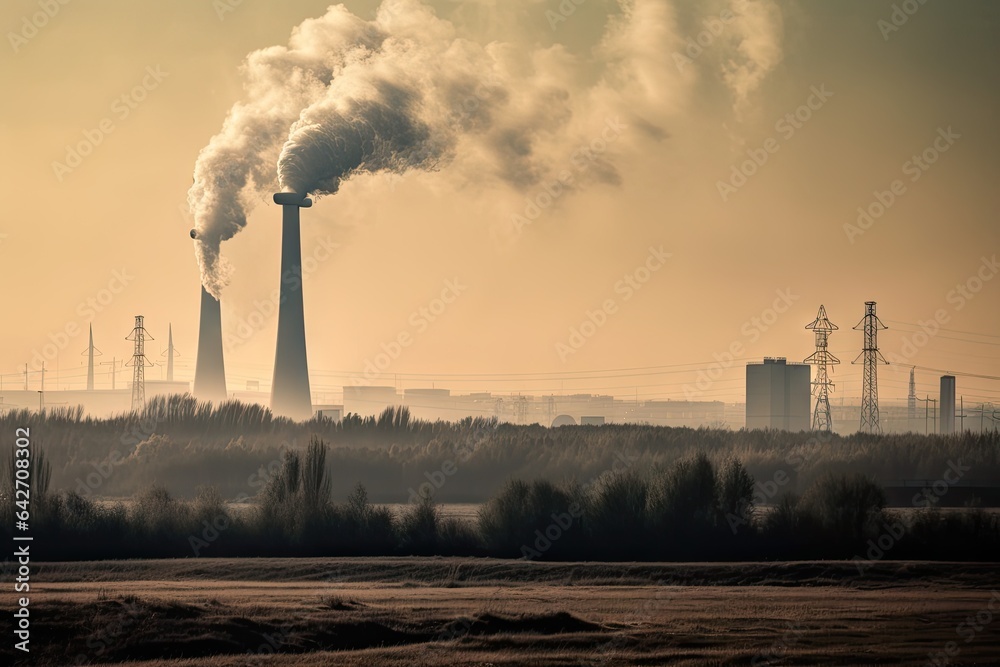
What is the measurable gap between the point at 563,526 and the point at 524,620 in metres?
28.4

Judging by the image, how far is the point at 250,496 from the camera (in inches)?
3846

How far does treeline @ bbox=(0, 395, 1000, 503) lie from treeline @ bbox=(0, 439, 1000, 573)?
24.4 meters

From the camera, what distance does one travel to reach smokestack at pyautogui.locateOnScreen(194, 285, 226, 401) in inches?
4606

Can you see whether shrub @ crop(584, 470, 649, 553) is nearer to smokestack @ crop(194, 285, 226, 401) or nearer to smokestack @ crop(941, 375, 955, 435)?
smokestack @ crop(194, 285, 226, 401)

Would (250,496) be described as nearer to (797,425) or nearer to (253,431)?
(253,431)

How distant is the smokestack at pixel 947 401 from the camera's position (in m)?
144

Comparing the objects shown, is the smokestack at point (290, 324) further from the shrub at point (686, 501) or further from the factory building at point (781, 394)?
the factory building at point (781, 394)

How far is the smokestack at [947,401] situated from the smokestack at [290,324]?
71239mm

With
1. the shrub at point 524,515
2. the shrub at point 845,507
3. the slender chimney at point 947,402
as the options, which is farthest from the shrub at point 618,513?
the slender chimney at point 947,402

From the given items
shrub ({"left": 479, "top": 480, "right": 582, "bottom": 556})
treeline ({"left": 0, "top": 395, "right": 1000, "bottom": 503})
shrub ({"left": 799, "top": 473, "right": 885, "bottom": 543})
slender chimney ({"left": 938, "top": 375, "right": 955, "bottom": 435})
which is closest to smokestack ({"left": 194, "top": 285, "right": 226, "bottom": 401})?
treeline ({"left": 0, "top": 395, "right": 1000, "bottom": 503})

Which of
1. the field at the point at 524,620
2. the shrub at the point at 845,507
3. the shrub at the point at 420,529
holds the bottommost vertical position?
the field at the point at 524,620

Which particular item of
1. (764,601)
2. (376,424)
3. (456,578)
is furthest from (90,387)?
(764,601)

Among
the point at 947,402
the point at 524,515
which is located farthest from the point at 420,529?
the point at 947,402

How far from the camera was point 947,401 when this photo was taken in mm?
145000
